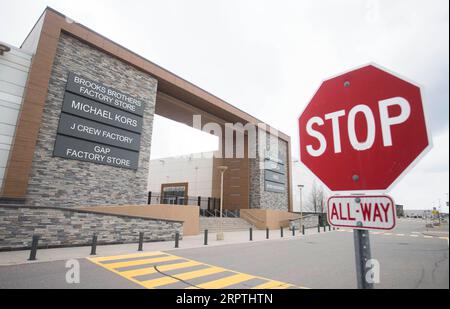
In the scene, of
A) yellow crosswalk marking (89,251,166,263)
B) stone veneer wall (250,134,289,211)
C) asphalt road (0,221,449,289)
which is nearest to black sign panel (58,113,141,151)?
yellow crosswalk marking (89,251,166,263)

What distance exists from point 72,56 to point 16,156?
252 inches

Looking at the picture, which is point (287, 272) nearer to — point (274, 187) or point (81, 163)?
point (81, 163)

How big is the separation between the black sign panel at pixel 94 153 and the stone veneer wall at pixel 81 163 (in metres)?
0.27

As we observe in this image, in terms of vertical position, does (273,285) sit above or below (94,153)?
below

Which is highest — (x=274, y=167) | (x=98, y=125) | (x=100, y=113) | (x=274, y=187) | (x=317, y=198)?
(x=100, y=113)

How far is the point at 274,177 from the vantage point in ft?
97.2

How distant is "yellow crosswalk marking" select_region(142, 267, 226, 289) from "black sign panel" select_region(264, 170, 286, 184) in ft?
71.6

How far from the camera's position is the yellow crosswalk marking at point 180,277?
5.45 meters

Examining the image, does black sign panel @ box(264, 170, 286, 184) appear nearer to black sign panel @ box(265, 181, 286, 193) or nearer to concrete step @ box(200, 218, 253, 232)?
black sign panel @ box(265, 181, 286, 193)

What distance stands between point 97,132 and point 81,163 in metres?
2.09

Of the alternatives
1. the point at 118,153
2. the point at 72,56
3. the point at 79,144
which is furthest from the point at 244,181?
the point at 72,56

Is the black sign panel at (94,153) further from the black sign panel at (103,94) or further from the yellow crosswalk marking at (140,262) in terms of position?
the yellow crosswalk marking at (140,262)

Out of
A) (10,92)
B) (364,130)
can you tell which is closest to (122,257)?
(364,130)
